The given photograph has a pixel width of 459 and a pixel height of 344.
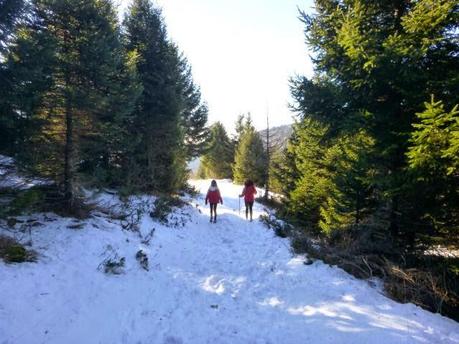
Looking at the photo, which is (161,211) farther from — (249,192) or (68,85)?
(68,85)

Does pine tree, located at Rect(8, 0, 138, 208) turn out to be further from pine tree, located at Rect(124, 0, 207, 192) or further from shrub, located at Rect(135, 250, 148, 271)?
pine tree, located at Rect(124, 0, 207, 192)

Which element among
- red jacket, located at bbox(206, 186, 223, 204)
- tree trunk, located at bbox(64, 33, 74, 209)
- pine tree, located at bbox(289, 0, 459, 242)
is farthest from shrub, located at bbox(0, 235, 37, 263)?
red jacket, located at bbox(206, 186, 223, 204)

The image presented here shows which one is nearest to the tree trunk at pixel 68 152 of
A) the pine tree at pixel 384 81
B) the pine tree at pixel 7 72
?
the pine tree at pixel 7 72

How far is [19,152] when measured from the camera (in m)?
7.99

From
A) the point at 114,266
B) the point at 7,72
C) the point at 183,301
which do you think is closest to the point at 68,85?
the point at 7,72

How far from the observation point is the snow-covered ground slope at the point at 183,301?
5379 mm

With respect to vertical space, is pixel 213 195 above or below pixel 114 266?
above

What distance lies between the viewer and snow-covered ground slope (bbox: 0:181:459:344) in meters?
5.38

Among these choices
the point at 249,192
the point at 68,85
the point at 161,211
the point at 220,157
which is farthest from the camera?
the point at 220,157

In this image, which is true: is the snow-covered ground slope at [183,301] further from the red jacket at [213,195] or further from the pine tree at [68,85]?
the red jacket at [213,195]

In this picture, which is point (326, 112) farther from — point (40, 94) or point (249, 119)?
point (249, 119)

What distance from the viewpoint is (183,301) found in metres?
7.00

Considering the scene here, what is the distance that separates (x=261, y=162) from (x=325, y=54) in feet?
90.2

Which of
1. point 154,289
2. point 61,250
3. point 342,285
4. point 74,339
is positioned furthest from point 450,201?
point 61,250
